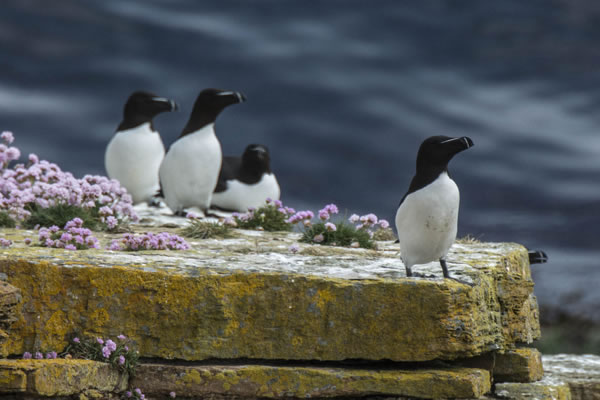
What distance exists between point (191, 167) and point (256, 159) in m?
2.44

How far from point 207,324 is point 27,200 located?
414 cm

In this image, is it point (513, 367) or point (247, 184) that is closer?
point (513, 367)

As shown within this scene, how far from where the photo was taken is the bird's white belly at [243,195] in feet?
45.7

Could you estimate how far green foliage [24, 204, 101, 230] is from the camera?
9430 millimetres

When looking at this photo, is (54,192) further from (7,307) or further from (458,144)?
(458,144)

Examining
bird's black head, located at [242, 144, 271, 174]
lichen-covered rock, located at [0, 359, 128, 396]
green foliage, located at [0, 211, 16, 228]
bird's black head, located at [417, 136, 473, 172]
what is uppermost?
bird's black head, located at [242, 144, 271, 174]

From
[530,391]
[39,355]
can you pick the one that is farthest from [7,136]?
[530,391]

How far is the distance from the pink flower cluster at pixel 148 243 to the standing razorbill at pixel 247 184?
5.94 meters

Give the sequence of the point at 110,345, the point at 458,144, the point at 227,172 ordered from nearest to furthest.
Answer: the point at 110,345, the point at 458,144, the point at 227,172

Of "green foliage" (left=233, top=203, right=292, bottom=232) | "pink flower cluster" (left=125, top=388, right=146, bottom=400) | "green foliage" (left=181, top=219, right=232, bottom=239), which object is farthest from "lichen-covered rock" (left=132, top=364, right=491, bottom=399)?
"green foliage" (left=233, top=203, right=292, bottom=232)

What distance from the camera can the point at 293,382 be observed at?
6402 mm

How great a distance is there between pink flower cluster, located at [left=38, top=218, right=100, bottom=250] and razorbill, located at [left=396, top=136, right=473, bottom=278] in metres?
2.86

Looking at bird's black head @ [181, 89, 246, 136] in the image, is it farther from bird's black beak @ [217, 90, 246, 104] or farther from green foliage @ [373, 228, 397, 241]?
green foliage @ [373, 228, 397, 241]

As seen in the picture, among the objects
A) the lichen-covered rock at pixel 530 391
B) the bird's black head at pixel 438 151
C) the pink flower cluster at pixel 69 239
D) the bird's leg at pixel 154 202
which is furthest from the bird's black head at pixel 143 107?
the lichen-covered rock at pixel 530 391
